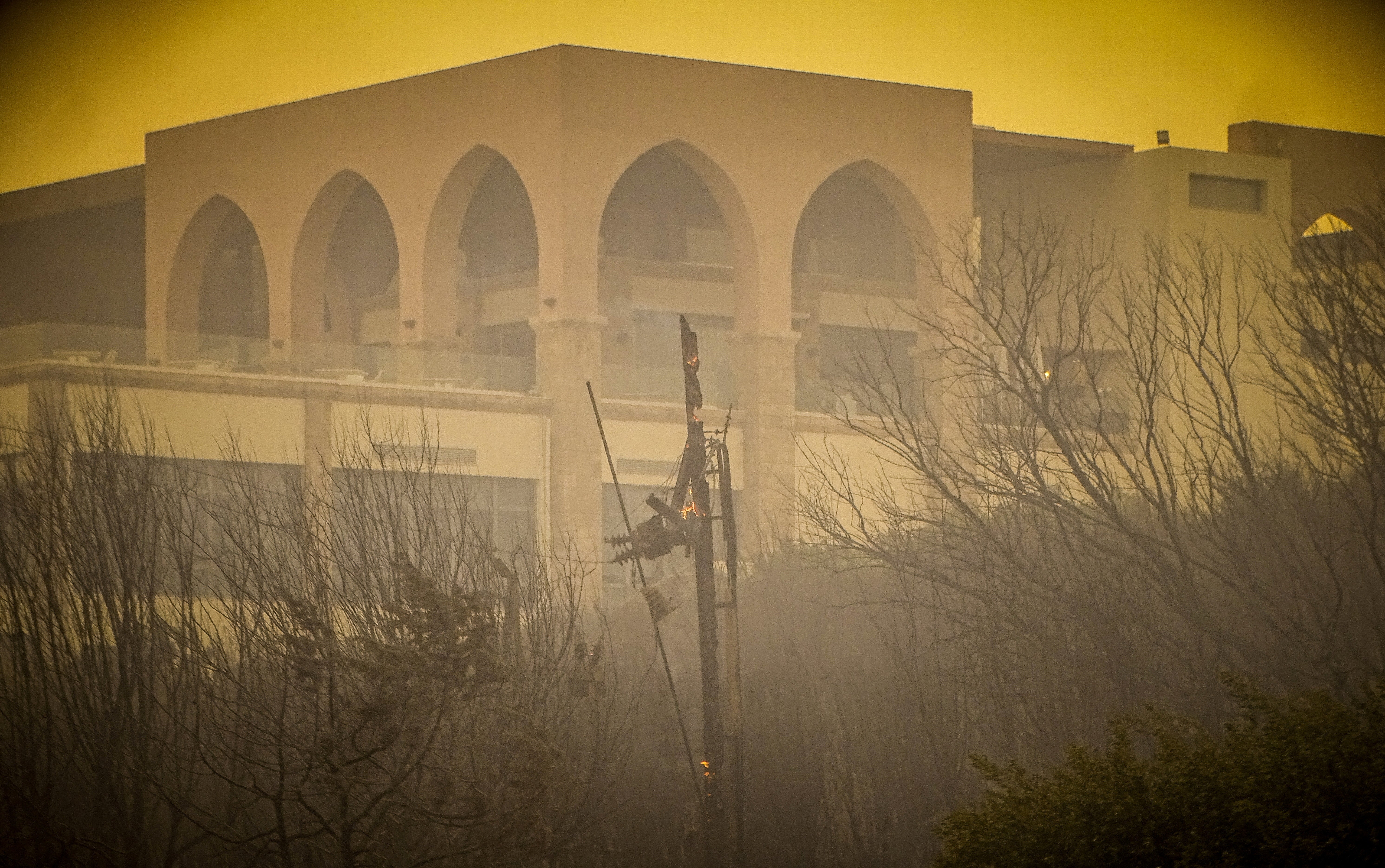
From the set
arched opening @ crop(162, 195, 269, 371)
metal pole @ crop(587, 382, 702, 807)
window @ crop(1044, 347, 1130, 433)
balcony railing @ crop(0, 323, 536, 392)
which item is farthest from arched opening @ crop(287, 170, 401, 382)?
metal pole @ crop(587, 382, 702, 807)

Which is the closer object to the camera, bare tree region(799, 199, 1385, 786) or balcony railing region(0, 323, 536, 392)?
bare tree region(799, 199, 1385, 786)

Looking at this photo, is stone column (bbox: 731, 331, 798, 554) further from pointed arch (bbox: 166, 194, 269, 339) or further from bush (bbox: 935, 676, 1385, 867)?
bush (bbox: 935, 676, 1385, 867)

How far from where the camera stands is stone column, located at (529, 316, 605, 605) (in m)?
34.0

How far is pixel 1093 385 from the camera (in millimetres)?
20297

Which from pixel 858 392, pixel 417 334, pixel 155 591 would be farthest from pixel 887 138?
pixel 155 591

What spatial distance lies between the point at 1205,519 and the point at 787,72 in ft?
61.9

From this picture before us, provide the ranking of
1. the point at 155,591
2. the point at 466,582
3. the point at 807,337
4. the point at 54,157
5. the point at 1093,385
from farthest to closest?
1. the point at 54,157
2. the point at 807,337
3. the point at 466,582
4. the point at 155,591
5. the point at 1093,385

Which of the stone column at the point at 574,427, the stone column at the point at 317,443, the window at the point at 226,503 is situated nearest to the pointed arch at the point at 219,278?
the stone column at the point at 317,443

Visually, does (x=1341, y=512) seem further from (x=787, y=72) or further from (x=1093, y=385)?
(x=787, y=72)

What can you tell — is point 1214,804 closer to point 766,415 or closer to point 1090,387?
point 766,415

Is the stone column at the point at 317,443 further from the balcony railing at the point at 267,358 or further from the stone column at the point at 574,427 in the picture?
the stone column at the point at 574,427

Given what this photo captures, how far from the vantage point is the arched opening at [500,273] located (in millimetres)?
37344

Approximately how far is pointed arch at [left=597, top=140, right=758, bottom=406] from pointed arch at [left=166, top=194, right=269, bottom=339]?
777cm

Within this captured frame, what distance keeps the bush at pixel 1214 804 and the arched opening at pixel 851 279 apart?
26.0 metres
